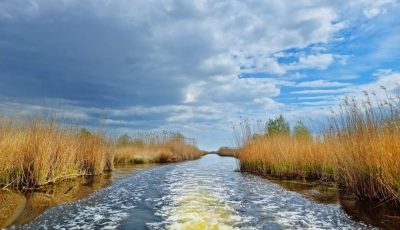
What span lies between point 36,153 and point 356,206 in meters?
8.16

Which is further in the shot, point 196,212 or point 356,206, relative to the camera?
point 356,206

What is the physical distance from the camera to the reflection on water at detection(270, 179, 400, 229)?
584cm

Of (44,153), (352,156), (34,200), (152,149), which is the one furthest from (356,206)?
(152,149)

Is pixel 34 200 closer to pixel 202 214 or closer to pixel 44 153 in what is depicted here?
pixel 44 153

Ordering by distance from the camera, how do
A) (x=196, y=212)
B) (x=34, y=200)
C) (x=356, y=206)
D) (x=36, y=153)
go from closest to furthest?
(x=196, y=212)
(x=356, y=206)
(x=34, y=200)
(x=36, y=153)

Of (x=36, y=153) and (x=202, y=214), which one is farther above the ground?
(x=36, y=153)

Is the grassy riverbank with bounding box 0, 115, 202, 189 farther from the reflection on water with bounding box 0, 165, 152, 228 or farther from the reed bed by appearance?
the reed bed

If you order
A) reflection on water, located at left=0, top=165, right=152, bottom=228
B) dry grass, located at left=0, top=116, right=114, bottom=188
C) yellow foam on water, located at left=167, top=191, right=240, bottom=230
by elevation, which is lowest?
yellow foam on water, located at left=167, top=191, right=240, bottom=230

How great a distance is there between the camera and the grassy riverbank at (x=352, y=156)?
6648 mm

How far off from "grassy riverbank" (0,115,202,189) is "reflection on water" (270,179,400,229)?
7.16 meters

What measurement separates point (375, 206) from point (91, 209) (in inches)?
228

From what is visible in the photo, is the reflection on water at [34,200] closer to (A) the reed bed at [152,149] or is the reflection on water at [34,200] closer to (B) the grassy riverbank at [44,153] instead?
(B) the grassy riverbank at [44,153]

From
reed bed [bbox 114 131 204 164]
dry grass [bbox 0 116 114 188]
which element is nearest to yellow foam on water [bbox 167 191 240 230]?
dry grass [bbox 0 116 114 188]

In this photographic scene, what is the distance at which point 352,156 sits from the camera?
8.04m
